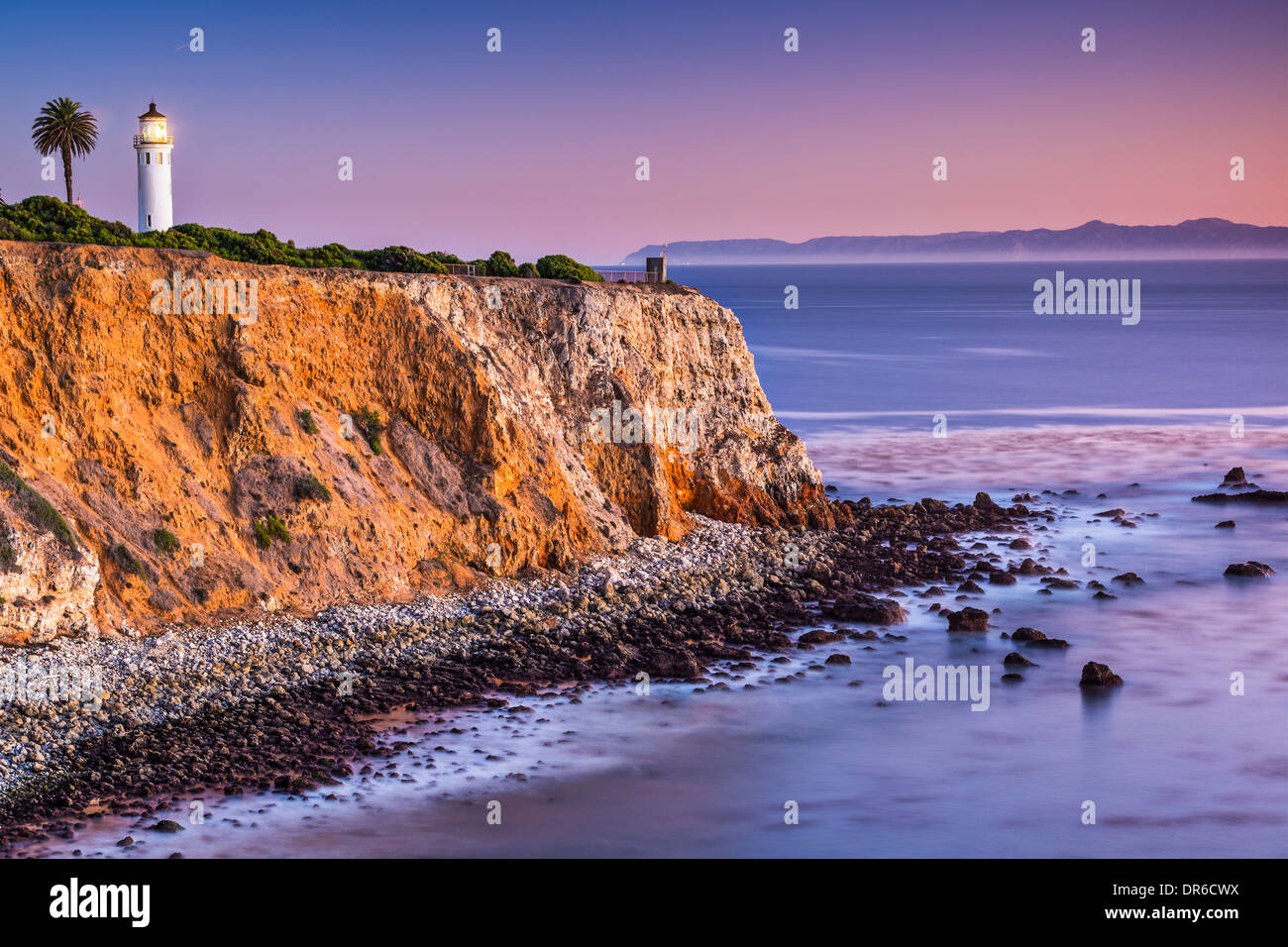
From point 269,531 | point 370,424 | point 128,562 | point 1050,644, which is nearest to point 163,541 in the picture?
point 128,562

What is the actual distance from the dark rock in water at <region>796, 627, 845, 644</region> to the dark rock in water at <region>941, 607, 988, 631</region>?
3758mm

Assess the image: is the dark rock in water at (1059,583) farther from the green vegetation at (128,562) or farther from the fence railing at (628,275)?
the green vegetation at (128,562)

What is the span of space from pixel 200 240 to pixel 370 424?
7887 millimetres

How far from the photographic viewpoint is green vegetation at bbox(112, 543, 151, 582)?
31719mm

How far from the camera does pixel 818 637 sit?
1442 inches

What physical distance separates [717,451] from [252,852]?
2825 cm

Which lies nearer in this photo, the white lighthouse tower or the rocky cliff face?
the rocky cliff face

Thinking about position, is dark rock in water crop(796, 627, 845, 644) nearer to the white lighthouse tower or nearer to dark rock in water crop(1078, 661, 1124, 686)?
dark rock in water crop(1078, 661, 1124, 686)

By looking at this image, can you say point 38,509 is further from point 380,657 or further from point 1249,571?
point 1249,571

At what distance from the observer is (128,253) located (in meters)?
35.0

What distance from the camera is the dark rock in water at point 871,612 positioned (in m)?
38.8

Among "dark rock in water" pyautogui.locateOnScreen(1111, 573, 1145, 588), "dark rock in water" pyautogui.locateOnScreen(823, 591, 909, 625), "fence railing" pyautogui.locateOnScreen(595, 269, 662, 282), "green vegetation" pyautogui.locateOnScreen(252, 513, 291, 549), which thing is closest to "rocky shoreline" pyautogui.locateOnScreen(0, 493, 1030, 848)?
"dark rock in water" pyautogui.locateOnScreen(823, 591, 909, 625)

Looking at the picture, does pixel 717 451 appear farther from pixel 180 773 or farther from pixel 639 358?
pixel 180 773

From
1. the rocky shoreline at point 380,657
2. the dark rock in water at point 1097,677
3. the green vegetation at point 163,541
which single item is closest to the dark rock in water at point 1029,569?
the rocky shoreline at point 380,657
